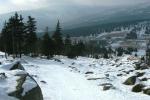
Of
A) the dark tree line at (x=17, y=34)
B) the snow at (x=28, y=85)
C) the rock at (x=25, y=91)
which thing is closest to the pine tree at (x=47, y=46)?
the dark tree line at (x=17, y=34)

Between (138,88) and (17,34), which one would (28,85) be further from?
(17,34)

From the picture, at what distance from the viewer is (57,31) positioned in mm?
105000

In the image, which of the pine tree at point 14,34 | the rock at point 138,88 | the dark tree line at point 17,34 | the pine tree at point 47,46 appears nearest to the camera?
the rock at point 138,88

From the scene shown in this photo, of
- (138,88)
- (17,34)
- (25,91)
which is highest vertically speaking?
(17,34)

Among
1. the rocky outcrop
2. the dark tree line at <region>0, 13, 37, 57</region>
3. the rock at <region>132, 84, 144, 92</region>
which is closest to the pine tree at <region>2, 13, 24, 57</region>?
the dark tree line at <region>0, 13, 37, 57</region>

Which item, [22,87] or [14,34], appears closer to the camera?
[22,87]

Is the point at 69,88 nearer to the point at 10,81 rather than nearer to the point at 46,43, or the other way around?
the point at 10,81

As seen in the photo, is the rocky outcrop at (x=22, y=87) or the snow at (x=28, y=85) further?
the snow at (x=28, y=85)

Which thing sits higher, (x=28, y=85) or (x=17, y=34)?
(x=17, y=34)

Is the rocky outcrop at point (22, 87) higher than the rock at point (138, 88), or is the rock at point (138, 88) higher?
the rocky outcrop at point (22, 87)

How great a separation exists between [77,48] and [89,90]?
3958 inches

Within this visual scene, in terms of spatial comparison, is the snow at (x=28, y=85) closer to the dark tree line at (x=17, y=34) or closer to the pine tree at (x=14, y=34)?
the dark tree line at (x=17, y=34)

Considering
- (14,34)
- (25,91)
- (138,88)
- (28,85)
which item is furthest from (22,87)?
(14,34)

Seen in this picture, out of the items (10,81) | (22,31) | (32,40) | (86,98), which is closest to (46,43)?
(32,40)
